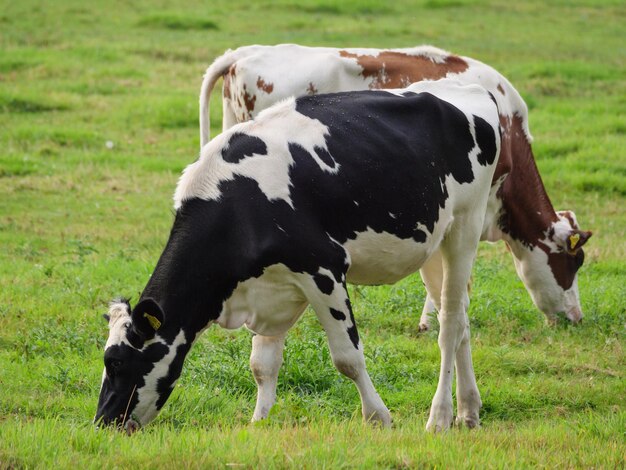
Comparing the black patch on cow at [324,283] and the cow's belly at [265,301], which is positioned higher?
the black patch on cow at [324,283]

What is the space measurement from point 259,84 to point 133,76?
10.6 m

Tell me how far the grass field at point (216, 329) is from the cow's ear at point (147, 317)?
0.55 m

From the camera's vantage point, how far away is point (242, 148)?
5.91 m

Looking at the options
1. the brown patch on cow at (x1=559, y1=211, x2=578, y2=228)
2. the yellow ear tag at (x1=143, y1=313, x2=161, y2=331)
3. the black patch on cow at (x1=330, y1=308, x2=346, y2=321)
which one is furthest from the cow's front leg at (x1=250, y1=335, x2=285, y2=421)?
the brown patch on cow at (x1=559, y1=211, x2=578, y2=228)

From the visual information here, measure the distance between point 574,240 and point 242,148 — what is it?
13.5ft

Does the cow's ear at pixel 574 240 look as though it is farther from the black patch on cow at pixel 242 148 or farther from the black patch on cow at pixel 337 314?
the black patch on cow at pixel 242 148

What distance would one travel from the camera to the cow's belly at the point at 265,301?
5785 mm

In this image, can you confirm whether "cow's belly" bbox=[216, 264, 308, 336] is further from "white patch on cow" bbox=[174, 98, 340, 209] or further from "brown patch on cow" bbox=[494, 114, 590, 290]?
"brown patch on cow" bbox=[494, 114, 590, 290]

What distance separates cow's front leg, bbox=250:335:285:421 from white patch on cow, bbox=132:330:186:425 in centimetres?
96

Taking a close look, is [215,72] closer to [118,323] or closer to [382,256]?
[382,256]

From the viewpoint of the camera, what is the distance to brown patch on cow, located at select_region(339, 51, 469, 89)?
937 cm

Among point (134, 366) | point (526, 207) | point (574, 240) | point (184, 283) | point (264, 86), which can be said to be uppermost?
point (264, 86)

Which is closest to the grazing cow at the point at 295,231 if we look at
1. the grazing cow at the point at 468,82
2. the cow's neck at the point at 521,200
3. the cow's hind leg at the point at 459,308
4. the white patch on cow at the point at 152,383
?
the white patch on cow at the point at 152,383

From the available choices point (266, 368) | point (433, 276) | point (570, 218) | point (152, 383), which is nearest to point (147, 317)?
point (152, 383)
